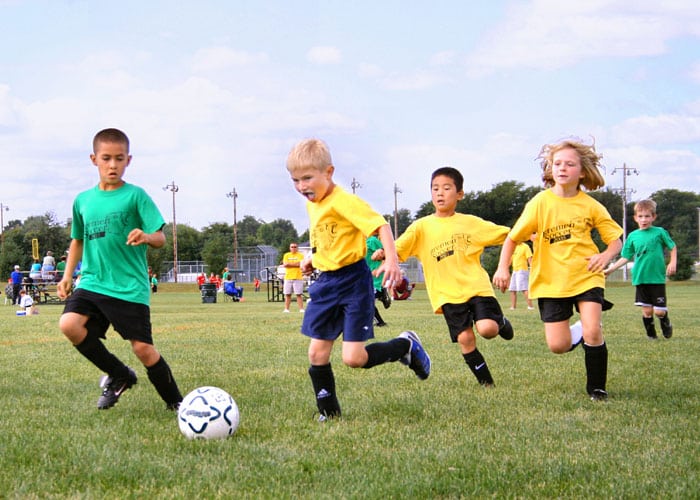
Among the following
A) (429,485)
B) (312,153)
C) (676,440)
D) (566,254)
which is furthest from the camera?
(566,254)

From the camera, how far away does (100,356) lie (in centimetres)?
548

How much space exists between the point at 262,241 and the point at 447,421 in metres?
122

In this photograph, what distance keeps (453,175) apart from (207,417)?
3312 millimetres

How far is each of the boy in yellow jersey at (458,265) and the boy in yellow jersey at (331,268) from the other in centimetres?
156

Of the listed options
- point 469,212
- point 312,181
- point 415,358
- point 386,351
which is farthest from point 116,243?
point 469,212

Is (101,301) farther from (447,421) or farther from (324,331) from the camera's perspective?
(447,421)

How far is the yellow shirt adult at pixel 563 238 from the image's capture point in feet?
19.8

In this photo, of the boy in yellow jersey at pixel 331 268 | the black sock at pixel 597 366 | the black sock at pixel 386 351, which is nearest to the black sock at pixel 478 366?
the black sock at pixel 386 351

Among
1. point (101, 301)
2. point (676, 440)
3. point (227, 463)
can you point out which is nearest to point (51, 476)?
point (227, 463)

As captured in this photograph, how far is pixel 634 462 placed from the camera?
154 inches

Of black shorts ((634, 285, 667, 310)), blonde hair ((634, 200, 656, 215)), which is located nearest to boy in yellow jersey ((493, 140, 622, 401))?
blonde hair ((634, 200, 656, 215))

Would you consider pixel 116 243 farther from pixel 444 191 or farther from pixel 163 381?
pixel 444 191

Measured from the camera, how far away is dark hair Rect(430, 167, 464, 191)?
6.75 meters

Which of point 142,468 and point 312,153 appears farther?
point 312,153
